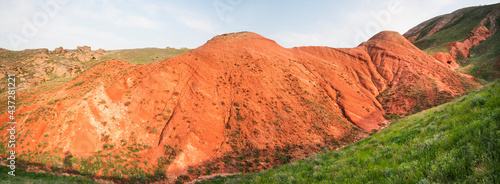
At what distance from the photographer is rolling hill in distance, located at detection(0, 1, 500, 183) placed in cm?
628

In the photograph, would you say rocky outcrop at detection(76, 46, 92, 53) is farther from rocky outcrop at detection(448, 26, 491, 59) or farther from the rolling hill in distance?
rocky outcrop at detection(448, 26, 491, 59)

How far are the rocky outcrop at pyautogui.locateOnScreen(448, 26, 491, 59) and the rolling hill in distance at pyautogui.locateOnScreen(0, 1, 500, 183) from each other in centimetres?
1496

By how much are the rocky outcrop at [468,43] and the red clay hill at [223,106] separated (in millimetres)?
25429

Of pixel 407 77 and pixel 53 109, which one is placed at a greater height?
pixel 407 77

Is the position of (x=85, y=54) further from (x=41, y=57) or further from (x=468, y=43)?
(x=468, y=43)

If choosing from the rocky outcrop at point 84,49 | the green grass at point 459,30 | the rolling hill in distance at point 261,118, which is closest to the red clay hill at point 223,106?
the rolling hill in distance at point 261,118

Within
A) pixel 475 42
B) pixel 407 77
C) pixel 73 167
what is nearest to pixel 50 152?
pixel 73 167

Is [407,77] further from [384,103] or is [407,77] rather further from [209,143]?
[209,143]

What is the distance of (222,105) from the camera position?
23703 millimetres

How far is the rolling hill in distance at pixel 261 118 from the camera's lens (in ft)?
20.6

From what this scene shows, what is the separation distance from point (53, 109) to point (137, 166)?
10.8 metres

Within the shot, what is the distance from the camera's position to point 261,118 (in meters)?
22.3

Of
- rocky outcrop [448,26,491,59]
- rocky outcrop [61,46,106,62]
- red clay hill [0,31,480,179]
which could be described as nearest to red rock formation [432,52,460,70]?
rocky outcrop [448,26,491,59]

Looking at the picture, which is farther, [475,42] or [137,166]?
[475,42]
